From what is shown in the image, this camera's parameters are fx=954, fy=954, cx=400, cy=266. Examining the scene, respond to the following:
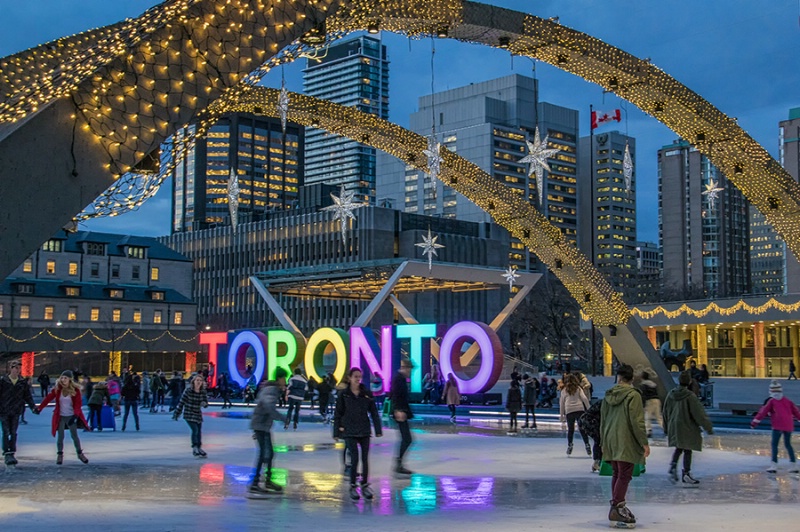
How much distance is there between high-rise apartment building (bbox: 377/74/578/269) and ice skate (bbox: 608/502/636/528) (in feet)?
447

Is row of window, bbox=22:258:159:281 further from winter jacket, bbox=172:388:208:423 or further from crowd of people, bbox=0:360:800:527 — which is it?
crowd of people, bbox=0:360:800:527

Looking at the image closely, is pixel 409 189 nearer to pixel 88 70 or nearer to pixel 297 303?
pixel 297 303

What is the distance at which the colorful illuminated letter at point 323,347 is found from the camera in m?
39.2

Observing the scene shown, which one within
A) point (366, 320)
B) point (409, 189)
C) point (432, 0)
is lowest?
point (366, 320)

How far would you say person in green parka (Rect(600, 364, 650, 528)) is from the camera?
9.49 meters

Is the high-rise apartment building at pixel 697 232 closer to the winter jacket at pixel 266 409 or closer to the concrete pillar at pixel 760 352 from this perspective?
the concrete pillar at pixel 760 352

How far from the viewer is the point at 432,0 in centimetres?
1480

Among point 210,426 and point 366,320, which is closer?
point 210,426

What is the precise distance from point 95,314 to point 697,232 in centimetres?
9497

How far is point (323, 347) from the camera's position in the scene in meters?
40.2

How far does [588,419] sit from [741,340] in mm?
47090

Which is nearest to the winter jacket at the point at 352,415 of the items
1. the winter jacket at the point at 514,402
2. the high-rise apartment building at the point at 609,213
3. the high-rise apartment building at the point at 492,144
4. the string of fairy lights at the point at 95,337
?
the winter jacket at the point at 514,402

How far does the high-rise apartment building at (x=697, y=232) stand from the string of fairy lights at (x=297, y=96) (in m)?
78.7

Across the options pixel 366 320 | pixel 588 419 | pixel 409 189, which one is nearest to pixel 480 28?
pixel 588 419
